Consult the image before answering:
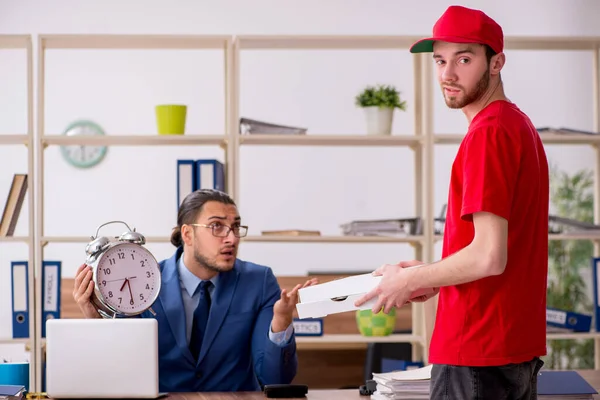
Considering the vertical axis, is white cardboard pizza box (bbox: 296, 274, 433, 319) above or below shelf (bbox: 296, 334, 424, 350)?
above

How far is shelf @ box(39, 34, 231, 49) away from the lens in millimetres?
3848

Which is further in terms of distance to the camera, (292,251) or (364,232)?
(292,251)

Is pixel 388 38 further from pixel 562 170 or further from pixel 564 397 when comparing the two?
pixel 562 170

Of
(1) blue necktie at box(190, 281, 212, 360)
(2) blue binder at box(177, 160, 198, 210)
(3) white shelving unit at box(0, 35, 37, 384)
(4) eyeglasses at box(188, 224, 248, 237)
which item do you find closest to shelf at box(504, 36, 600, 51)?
(2) blue binder at box(177, 160, 198, 210)

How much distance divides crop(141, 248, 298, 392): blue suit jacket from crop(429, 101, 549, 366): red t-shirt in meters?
1.10

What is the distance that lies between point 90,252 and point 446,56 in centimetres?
113

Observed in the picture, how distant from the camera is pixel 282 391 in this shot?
2.28m

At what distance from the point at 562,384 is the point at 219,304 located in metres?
1.07

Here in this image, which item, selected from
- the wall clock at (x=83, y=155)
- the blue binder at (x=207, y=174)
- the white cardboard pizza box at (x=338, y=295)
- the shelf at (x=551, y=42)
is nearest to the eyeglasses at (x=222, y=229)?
the blue binder at (x=207, y=174)

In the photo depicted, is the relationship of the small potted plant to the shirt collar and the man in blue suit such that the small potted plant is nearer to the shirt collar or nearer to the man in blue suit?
the man in blue suit

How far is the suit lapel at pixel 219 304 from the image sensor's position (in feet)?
8.79

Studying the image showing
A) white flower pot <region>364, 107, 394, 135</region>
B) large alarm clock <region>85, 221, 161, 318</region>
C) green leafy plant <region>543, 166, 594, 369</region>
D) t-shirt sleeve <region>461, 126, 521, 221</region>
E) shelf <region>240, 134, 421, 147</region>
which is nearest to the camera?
t-shirt sleeve <region>461, 126, 521, 221</region>

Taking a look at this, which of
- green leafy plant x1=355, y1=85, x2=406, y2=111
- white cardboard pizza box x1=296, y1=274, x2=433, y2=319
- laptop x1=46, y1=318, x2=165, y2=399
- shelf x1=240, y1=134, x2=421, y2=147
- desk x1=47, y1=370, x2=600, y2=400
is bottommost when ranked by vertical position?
desk x1=47, y1=370, x2=600, y2=400

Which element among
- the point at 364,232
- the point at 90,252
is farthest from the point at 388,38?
the point at 90,252
